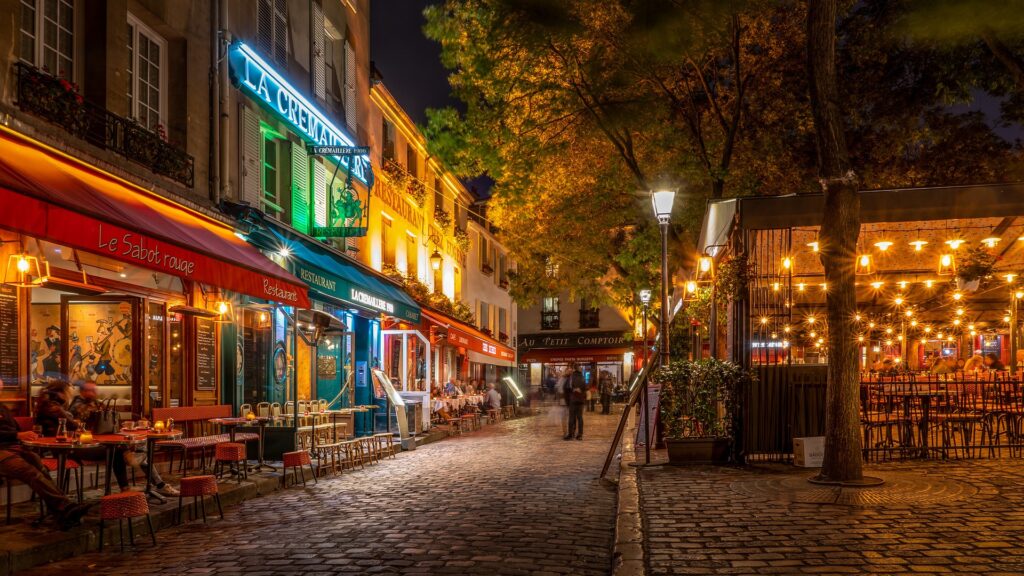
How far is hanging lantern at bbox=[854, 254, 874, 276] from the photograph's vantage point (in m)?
14.1

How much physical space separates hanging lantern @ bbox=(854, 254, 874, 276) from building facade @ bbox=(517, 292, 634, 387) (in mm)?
33957

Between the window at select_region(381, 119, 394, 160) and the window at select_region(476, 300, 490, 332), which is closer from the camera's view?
the window at select_region(381, 119, 394, 160)

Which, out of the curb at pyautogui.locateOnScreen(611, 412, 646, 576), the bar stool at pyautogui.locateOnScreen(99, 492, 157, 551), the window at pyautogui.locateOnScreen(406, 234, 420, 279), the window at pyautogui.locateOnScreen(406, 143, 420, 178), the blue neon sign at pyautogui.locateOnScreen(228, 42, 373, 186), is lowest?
the curb at pyautogui.locateOnScreen(611, 412, 646, 576)

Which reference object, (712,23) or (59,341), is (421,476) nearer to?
(59,341)

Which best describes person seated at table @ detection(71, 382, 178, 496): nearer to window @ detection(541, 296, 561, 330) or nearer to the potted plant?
the potted plant

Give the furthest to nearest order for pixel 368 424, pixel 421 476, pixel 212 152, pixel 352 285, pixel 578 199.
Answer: pixel 578 199 → pixel 368 424 → pixel 352 285 → pixel 212 152 → pixel 421 476

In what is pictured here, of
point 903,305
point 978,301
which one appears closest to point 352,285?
point 903,305

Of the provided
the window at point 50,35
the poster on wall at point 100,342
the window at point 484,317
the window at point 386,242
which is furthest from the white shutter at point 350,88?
the window at point 484,317

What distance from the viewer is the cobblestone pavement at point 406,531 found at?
634cm

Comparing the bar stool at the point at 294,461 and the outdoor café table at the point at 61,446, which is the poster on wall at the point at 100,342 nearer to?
the outdoor café table at the point at 61,446

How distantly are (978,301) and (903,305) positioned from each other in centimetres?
151

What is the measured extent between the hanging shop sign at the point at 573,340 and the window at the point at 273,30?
36.0 meters

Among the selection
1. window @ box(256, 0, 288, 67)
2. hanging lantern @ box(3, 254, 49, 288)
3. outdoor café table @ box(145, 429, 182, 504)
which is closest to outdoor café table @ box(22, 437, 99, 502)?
outdoor café table @ box(145, 429, 182, 504)

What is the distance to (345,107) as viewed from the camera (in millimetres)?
20016
